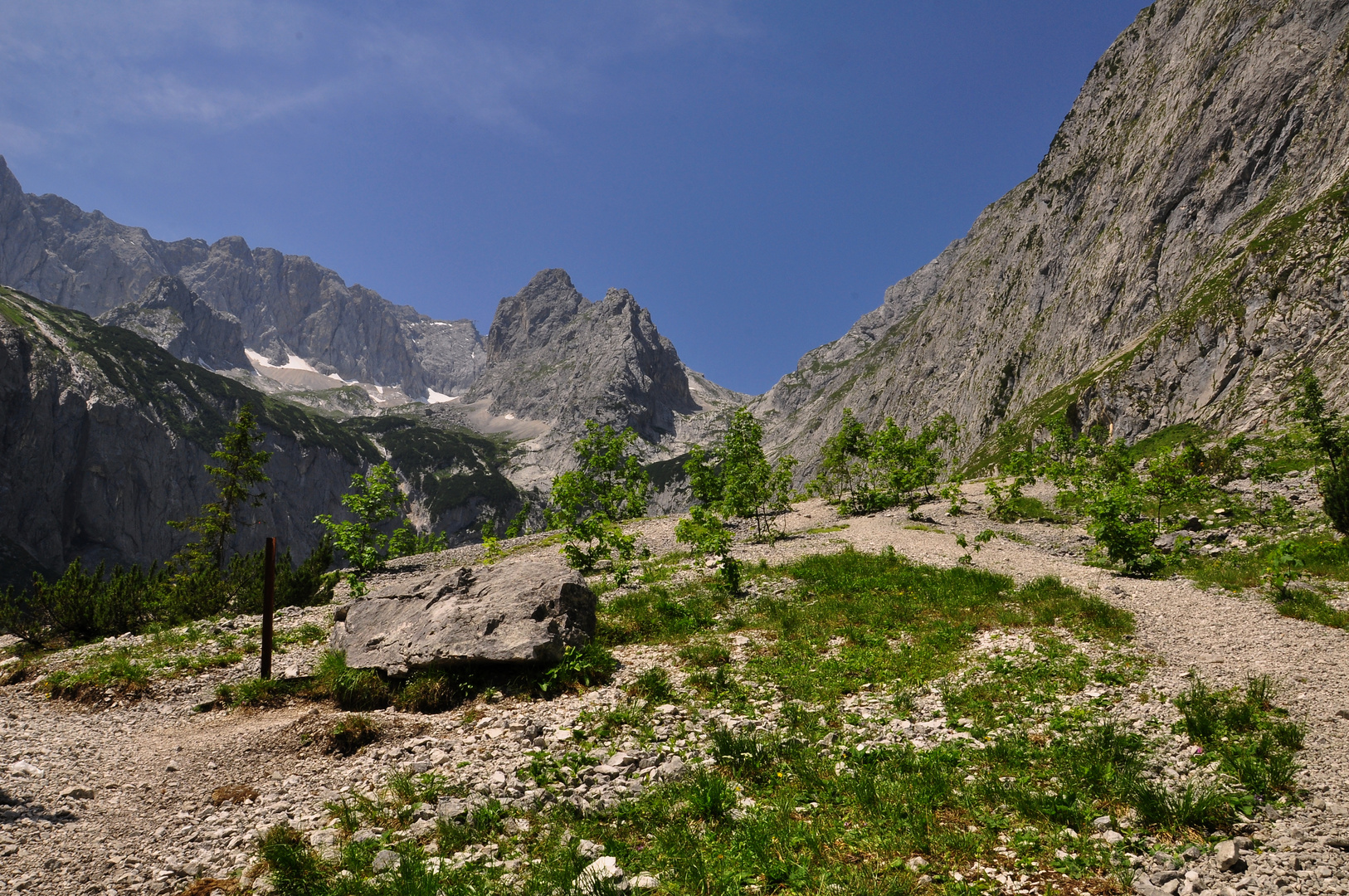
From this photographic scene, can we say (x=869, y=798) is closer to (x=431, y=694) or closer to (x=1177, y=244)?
(x=431, y=694)

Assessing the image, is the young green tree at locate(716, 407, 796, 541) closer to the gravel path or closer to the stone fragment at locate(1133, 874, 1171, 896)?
the gravel path

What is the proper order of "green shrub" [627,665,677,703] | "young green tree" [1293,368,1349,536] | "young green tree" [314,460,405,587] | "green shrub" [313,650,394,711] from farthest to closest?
"young green tree" [314,460,405,587], "young green tree" [1293,368,1349,536], "green shrub" [313,650,394,711], "green shrub" [627,665,677,703]

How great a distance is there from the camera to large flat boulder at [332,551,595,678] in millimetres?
13336

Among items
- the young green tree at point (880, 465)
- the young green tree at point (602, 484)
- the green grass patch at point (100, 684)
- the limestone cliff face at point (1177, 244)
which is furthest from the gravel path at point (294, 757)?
the limestone cliff face at point (1177, 244)

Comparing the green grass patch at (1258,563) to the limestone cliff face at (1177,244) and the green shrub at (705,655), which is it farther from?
the limestone cliff face at (1177,244)

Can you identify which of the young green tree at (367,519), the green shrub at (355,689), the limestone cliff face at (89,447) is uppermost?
the limestone cliff face at (89,447)

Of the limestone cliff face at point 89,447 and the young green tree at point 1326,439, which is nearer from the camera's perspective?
the young green tree at point 1326,439

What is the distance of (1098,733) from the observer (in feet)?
27.8

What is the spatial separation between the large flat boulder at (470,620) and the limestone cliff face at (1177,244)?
167ft

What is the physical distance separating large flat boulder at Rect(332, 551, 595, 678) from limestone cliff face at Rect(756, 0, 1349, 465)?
50842mm

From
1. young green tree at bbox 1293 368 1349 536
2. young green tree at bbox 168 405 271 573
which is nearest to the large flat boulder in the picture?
young green tree at bbox 1293 368 1349 536

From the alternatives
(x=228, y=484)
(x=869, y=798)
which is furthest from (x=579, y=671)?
(x=228, y=484)

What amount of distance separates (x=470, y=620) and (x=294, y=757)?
13.6 ft

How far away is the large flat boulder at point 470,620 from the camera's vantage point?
1334cm
